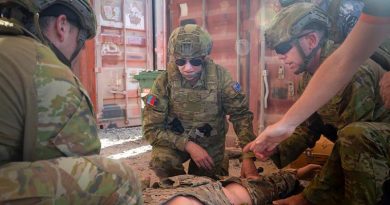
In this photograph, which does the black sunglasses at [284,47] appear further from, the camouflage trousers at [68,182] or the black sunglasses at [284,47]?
the camouflage trousers at [68,182]

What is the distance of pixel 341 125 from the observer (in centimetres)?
238

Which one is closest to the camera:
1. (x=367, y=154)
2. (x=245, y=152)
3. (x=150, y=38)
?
(x=367, y=154)

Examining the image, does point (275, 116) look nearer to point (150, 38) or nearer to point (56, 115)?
point (56, 115)

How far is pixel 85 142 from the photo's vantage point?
137cm

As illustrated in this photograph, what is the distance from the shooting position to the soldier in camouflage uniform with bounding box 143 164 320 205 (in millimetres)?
2051

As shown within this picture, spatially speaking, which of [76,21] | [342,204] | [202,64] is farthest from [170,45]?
[342,204]

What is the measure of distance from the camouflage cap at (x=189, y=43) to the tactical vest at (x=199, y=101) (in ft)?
0.71

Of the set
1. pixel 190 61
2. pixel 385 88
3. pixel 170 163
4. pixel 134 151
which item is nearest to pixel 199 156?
pixel 170 163

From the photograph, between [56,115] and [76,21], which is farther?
[76,21]

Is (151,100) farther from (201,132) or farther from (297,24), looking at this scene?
(297,24)

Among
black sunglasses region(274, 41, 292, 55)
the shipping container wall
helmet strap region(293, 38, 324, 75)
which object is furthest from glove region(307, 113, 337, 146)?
the shipping container wall

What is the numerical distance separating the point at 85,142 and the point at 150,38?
6812 millimetres

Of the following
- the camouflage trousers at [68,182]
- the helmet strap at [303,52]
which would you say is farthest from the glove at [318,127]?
the camouflage trousers at [68,182]

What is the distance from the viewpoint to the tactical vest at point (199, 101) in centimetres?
329
